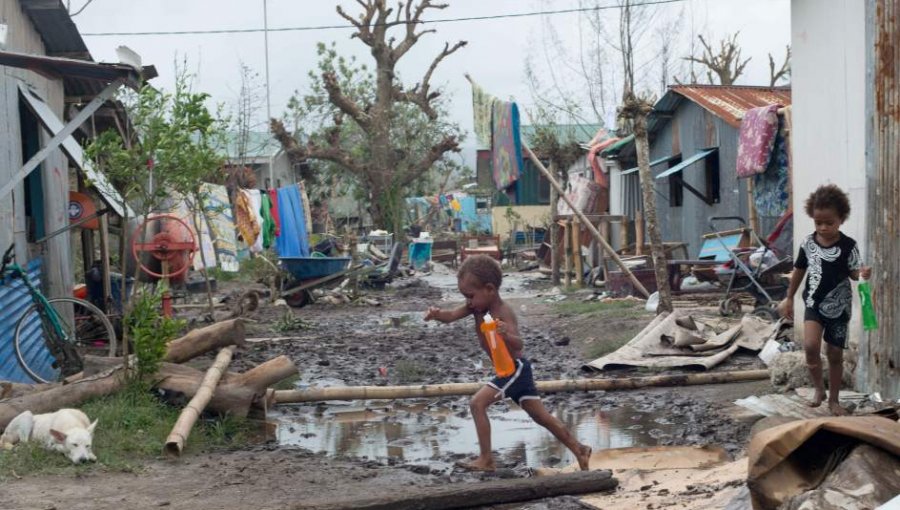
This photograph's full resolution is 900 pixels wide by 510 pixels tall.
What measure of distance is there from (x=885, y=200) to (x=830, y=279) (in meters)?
0.64

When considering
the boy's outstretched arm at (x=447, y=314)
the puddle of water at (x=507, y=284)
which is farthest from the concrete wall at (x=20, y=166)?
the puddle of water at (x=507, y=284)

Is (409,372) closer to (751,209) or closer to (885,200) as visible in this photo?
(885,200)

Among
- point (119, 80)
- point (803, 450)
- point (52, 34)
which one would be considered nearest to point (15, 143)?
point (52, 34)

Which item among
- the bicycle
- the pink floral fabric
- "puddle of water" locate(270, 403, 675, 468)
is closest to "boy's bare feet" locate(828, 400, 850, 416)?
"puddle of water" locate(270, 403, 675, 468)

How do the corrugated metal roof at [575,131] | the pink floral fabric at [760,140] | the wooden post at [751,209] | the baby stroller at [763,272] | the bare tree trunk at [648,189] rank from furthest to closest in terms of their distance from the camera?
the corrugated metal roof at [575,131], the wooden post at [751,209], the pink floral fabric at [760,140], the bare tree trunk at [648,189], the baby stroller at [763,272]

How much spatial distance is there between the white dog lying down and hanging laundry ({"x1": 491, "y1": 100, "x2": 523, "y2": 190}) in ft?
24.4

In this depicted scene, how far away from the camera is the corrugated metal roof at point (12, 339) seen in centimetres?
893

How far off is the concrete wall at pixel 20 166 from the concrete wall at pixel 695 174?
31.4ft

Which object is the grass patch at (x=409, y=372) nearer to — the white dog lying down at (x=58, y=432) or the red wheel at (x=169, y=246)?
the white dog lying down at (x=58, y=432)

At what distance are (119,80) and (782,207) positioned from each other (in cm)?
915

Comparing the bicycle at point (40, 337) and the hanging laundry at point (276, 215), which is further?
the hanging laundry at point (276, 215)

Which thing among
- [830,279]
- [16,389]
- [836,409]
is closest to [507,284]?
[16,389]

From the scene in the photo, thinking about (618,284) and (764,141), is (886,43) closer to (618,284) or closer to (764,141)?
(764,141)

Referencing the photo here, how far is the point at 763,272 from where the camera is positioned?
11328mm
